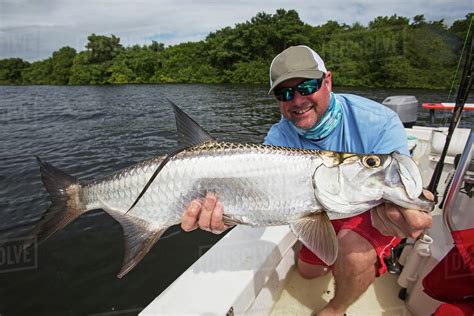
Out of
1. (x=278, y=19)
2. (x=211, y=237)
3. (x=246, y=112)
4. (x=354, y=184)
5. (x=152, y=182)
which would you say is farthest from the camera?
(x=278, y=19)

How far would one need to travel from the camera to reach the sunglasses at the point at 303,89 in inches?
100

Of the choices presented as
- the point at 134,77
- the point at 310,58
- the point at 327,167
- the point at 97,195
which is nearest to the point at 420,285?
the point at 327,167

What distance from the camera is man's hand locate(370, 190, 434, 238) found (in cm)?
183

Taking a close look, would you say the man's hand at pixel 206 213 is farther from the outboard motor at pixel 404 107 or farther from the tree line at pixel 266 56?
the tree line at pixel 266 56

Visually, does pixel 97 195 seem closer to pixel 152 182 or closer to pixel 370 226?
pixel 152 182

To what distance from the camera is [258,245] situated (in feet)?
8.54

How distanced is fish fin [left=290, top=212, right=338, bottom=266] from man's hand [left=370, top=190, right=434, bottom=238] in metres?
0.38

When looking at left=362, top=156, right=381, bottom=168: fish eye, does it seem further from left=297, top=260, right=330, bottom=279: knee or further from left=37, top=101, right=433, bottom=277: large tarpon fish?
left=297, top=260, right=330, bottom=279: knee

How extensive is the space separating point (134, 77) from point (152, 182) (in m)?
65.4

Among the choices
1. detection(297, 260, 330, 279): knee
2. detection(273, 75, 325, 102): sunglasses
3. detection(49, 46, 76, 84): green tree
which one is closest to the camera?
detection(273, 75, 325, 102): sunglasses

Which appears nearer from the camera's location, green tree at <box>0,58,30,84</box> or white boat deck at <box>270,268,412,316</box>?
white boat deck at <box>270,268,412,316</box>

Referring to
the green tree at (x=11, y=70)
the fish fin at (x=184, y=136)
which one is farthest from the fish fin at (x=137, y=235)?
the green tree at (x=11, y=70)

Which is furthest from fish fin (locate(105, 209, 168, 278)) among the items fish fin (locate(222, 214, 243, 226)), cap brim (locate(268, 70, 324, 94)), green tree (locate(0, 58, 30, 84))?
green tree (locate(0, 58, 30, 84))

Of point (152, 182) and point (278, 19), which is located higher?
point (278, 19)
